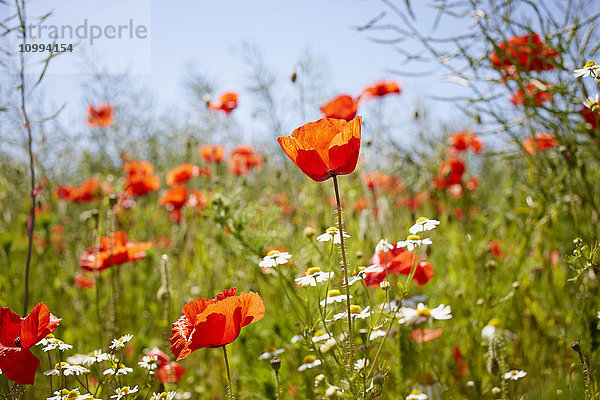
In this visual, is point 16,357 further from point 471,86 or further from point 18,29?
point 471,86

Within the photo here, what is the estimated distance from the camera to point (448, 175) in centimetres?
253

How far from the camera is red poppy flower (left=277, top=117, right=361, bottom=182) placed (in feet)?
2.45

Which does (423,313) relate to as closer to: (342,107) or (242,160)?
(342,107)

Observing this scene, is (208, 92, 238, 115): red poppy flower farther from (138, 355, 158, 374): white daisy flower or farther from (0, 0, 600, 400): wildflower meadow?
(138, 355, 158, 374): white daisy flower

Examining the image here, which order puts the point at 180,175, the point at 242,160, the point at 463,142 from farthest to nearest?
the point at 463,142 → the point at 242,160 → the point at 180,175

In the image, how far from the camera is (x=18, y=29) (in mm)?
1109

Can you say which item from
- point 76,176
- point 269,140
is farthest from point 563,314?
point 76,176

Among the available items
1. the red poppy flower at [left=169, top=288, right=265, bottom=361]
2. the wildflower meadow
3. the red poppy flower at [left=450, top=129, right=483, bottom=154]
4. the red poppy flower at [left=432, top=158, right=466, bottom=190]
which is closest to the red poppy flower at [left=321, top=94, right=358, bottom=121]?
the wildflower meadow

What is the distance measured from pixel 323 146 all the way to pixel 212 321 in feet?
1.08

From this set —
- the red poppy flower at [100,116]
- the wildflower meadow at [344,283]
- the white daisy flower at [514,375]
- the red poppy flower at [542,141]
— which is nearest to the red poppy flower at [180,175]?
the wildflower meadow at [344,283]

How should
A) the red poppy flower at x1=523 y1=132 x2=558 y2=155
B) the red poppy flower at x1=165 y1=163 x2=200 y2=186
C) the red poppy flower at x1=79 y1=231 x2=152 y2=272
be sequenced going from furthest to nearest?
1. the red poppy flower at x1=165 y1=163 x2=200 y2=186
2. the red poppy flower at x1=523 y1=132 x2=558 y2=155
3. the red poppy flower at x1=79 y1=231 x2=152 y2=272

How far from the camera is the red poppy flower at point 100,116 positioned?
132 inches

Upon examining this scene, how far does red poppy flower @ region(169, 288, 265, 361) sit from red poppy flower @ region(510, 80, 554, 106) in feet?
3.02

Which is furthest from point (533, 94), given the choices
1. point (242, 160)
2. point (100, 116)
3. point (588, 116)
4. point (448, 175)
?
point (100, 116)
